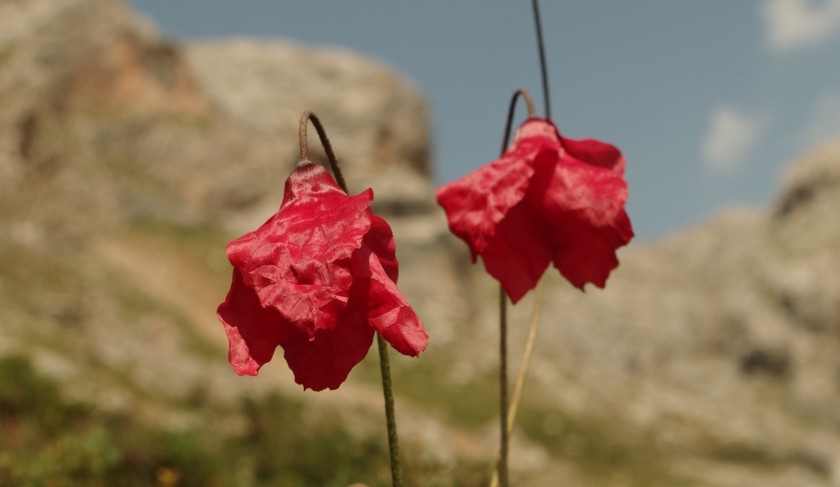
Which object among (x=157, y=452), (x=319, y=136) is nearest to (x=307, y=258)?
(x=319, y=136)

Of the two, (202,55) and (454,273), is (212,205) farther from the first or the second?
(202,55)

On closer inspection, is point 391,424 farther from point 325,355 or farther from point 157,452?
point 157,452

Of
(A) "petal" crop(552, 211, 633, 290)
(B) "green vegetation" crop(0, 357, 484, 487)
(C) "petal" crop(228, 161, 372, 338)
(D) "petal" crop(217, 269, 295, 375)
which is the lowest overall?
(D) "petal" crop(217, 269, 295, 375)

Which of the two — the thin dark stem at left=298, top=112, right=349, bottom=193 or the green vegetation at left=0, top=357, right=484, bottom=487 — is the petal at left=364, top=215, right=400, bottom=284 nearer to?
the thin dark stem at left=298, top=112, right=349, bottom=193

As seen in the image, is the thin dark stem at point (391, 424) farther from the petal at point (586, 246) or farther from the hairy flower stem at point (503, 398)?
the petal at point (586, 246)

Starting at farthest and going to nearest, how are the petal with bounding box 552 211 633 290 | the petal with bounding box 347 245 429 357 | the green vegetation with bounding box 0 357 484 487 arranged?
1. the green vegetation with bounding box 0 357 484 487
2. the petal with bounding box 552 211 633 290
3. the petal with bounding box 347 245 429 357

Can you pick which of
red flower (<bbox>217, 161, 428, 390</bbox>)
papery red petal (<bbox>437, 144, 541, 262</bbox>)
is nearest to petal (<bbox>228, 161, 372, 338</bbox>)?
red flower (<bbox>217, 161, 428, 390</bbox>)

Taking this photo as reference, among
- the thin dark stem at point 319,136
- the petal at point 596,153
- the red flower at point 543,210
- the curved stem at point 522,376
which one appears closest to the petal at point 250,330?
the thin dark stem at point 319,136
